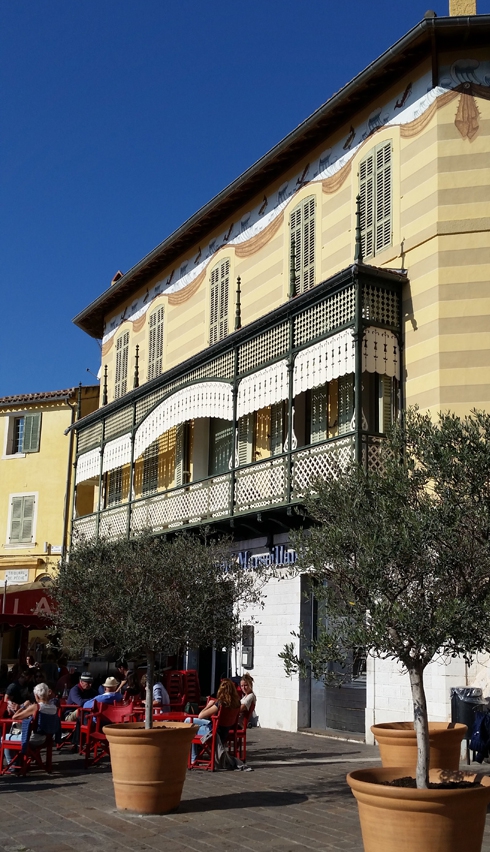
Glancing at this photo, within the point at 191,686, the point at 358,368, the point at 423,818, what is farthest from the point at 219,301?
the point at 423,818

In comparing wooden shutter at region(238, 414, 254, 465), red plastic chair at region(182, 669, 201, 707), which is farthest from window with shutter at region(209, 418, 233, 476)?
red plastic chair at region(182, 669, 201, 707)

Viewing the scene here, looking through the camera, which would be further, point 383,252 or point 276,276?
point 276,276

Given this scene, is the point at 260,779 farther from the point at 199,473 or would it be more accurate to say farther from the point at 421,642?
the point at 199,473

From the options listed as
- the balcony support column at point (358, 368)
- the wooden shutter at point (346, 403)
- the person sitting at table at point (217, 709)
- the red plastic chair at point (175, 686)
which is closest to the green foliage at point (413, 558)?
the person sitting at table at point (217, 709)

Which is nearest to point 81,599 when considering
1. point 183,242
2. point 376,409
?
point 376,409

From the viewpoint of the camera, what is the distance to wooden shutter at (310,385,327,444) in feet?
53.4

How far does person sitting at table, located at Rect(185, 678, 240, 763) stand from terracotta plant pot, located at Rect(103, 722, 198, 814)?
2678 millimetres

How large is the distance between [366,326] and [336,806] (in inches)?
293

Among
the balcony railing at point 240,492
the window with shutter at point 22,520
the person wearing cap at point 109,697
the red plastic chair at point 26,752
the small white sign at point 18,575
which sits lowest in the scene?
the red plastic chair at point 26,752

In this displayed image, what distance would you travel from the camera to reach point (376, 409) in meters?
15.2

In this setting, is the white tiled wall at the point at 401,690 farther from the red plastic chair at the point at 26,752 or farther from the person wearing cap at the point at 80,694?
the red plastic chair at the point at 26,752

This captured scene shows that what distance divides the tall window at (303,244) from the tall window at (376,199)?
146 cm

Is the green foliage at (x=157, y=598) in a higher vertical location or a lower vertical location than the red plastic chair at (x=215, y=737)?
higher

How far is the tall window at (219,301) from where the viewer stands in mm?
19969
